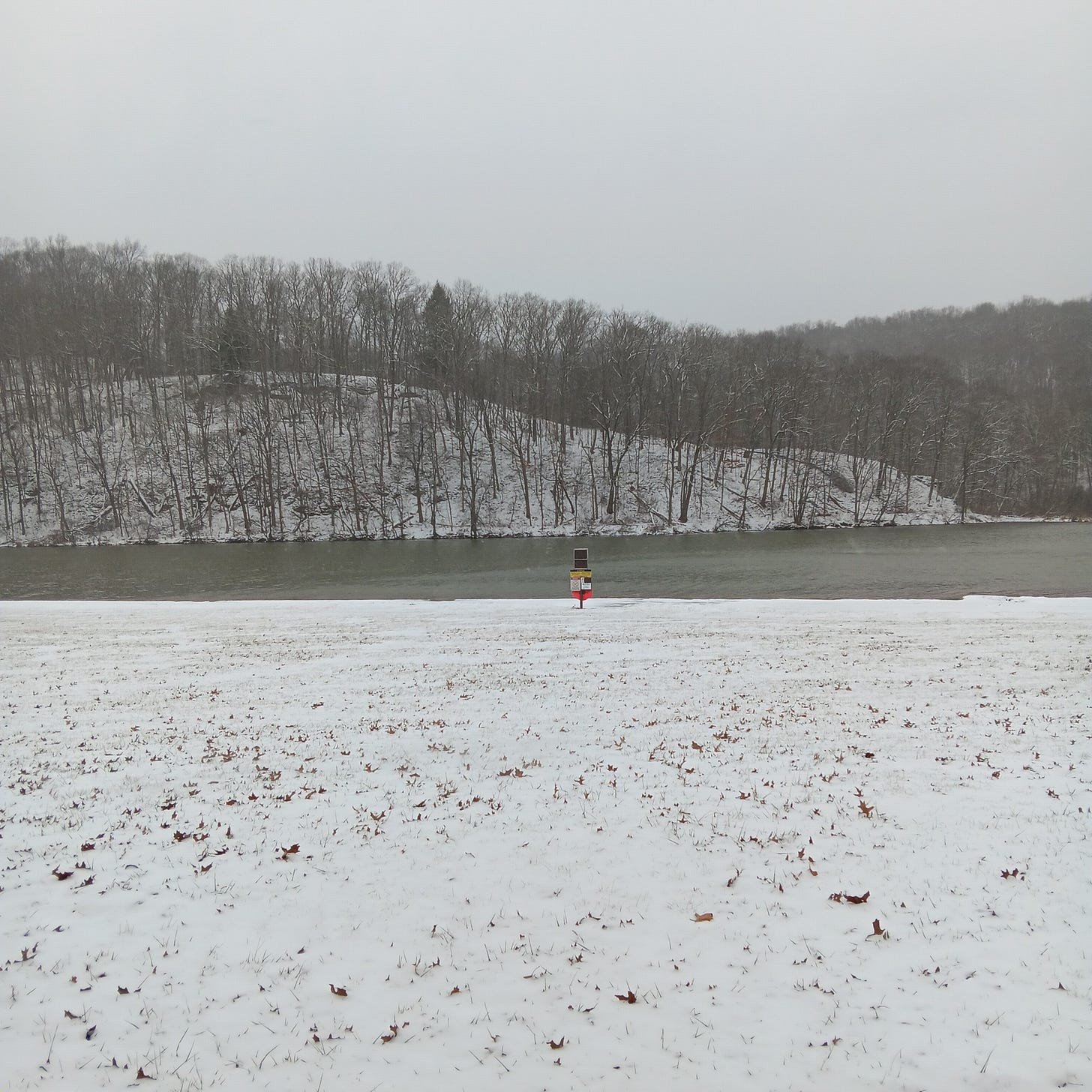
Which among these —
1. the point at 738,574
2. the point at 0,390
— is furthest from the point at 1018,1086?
the point at 0,390

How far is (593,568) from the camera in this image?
35781 millimetres

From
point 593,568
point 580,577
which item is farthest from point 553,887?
point 593,568

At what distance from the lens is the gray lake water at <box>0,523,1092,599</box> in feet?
91.2

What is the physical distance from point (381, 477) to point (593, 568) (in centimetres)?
3117

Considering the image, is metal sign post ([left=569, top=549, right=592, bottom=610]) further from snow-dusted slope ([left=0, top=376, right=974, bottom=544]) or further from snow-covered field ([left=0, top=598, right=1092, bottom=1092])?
snow-dusted slope ([left=0, top=376, right=974, bottom=544])

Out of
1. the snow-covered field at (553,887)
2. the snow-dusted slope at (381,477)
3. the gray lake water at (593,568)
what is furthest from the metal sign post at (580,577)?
the snow-dusted slope at (381,477)

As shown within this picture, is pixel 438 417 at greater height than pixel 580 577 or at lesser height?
greater

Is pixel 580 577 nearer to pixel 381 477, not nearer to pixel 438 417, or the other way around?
pixel 381 477

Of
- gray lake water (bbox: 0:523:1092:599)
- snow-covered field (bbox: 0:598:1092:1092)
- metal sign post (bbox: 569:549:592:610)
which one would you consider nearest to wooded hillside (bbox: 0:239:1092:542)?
gray lake water (bbox: 0:523:1092:599)

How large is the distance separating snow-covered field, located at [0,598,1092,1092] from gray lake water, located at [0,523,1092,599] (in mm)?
17477

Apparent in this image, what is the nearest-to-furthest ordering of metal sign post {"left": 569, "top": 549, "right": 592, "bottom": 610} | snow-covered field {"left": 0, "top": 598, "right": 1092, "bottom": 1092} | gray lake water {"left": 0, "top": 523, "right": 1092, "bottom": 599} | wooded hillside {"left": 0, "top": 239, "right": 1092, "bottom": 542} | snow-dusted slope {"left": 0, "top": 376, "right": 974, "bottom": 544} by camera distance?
snow-covered field {"left": 0, "top": 598, "right": 1092, "bottom": 1092}, metal sign post {"left": 569, "top": 549, "right": 592, "bottom": 610}, gray lake water {"left": 0, "top": 523, "right": 1092, "bottom": 599}, snow-dusted slope {"left": 0, "top": 376, "right": 974, "bottom": 544}, wooded hillside {"left": 0, "top": 239, "right": 1092, "bottom": 542}

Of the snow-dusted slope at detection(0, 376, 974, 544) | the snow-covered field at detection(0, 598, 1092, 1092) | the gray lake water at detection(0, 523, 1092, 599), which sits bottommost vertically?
the snow-covered field at detection(0, 598, 1092, 1092)

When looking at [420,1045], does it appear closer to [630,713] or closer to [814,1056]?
[814,1056]

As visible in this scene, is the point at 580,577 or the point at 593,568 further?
the point at 593,568
